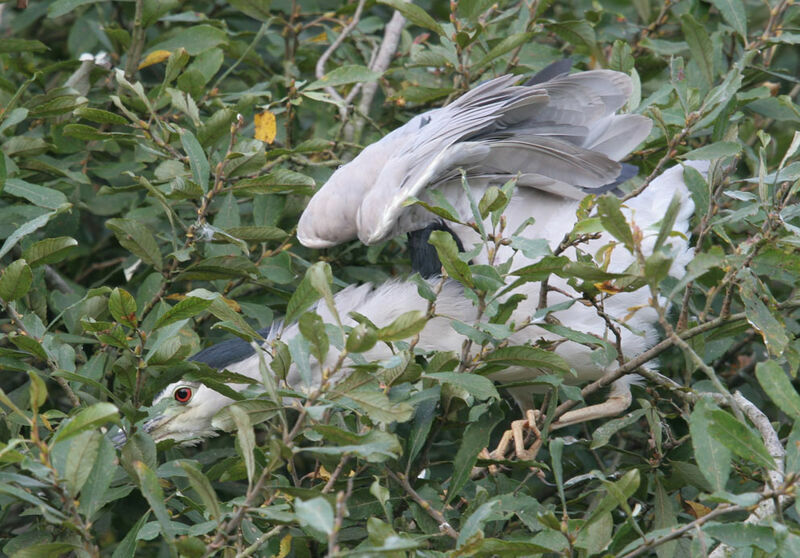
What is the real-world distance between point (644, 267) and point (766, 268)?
64 centimetres

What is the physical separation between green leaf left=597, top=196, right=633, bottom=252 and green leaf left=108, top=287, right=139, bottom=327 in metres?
1.13

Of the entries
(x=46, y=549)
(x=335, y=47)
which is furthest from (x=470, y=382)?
(x=335, y=47)

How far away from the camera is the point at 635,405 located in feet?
12.0

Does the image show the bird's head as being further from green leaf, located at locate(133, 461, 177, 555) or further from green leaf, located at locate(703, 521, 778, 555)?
green leaf, located at locate(703, 521, 778, 555)

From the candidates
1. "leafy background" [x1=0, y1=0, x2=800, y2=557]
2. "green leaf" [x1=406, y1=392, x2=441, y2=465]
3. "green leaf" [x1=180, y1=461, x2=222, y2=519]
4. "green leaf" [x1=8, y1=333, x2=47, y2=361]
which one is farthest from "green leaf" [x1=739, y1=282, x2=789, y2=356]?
"green leaf" [x1=8, y1=333, x2=47, y2=361]

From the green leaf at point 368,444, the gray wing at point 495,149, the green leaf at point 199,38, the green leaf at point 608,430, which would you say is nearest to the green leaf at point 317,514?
the green leaf at point 368,444

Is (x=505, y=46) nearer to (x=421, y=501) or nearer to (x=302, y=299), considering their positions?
(x=302, y=299)

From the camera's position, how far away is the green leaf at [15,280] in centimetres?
217

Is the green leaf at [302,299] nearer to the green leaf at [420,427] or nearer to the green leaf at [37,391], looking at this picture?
the green leaf at [420,427]

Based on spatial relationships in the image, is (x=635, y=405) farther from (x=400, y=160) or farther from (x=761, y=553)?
(x=761, y=553)

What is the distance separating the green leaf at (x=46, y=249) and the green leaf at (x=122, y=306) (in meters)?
0.36

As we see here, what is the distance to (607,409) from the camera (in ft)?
10.6

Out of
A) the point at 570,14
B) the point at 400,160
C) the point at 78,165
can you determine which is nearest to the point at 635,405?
the point at 400,160

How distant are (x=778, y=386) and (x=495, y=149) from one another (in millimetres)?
1628
